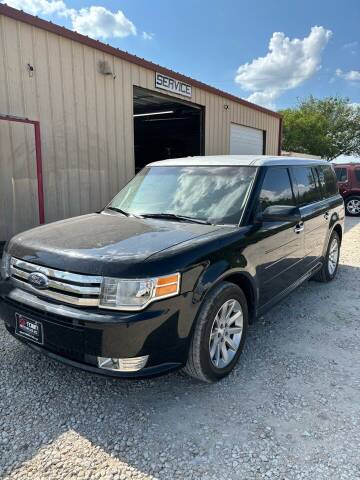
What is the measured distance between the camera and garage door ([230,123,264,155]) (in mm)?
11789

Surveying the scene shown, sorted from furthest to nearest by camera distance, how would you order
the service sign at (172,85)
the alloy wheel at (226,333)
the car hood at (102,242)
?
the service sign at (172,85), the alloy wheel at (226,333), the car hood at (102,242)

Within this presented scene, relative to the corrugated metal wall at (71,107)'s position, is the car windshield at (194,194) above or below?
below

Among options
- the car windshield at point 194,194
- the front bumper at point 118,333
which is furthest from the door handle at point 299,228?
the front bumper at point 118,333

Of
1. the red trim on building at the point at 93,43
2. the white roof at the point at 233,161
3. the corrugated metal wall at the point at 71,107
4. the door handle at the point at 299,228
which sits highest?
the red trim on building at the point at 93,43

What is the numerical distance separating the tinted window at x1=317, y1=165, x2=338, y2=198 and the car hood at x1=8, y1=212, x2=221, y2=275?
2717mm

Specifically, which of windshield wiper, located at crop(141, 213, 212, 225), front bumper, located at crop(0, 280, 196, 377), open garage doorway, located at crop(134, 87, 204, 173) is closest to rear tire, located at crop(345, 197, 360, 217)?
open garage doorway, located at crop(134, 87, 204, 173)

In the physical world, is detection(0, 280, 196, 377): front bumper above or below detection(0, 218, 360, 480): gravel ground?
above

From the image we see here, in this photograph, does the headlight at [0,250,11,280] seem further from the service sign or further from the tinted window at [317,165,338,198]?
the service sign

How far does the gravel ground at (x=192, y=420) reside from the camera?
2.15 meters

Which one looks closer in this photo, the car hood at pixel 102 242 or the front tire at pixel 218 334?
the car hood at pixel 102 242

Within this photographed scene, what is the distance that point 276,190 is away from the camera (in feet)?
12.6

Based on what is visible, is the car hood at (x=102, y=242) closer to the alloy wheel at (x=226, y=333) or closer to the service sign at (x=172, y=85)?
the alloy wheel at (x=226, y=333)

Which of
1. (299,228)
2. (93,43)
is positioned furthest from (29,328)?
(93,43)

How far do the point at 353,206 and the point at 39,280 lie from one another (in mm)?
13484
